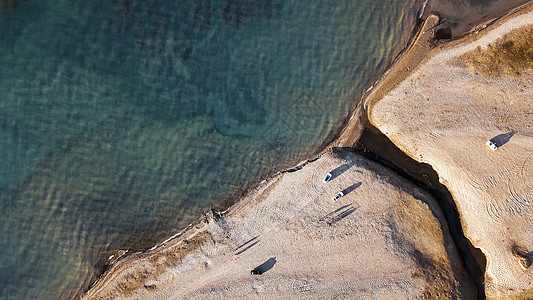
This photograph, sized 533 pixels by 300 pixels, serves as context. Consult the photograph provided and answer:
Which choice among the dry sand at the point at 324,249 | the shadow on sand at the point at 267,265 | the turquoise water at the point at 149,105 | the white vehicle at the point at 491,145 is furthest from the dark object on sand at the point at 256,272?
the white vehicle at the point at 491,145

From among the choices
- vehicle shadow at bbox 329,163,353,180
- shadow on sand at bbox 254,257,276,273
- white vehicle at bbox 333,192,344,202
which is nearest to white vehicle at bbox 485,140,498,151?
vehicle shadow at bbox 329,163,353,180

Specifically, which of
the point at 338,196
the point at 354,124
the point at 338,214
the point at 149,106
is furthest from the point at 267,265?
the point at 149,106

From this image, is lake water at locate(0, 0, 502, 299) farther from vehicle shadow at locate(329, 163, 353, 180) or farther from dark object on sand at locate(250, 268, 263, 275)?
dark object on sand at locate(250, 268, 263, 275)

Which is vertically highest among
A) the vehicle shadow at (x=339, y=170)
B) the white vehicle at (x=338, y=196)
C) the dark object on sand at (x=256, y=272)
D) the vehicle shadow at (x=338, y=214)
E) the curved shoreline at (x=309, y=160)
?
the curved shoreline at (x=309, y=160)

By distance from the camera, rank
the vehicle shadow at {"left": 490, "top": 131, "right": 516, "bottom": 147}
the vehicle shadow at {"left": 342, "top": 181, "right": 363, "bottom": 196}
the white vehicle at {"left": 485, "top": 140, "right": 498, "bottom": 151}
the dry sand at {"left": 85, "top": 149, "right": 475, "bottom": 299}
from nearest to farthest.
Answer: the white vehicle at {"left": 485, "top": 140, "right": 498, "bottom": 151}, the vehicle shadow at {"left": 490, "top": 131, "right": 516, "bottom": 147}, the dry sand at {"left": 85, "top": 149, "right": 475, "bottom": 299}, the vehicle shadow at {"left": 342, "top": 181, "right": 363, "bottom": 196}

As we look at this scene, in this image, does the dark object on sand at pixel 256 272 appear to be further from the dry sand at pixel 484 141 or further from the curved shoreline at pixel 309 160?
the dry sand at pixel 484 141

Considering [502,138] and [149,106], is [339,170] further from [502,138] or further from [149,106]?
[149,106]

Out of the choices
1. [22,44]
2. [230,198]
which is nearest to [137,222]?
[230,198]
